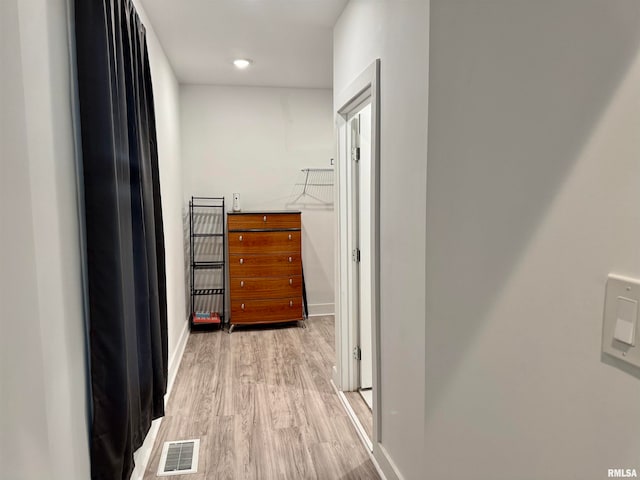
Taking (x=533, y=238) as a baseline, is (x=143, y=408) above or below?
below

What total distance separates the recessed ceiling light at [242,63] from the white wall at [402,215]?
177 centimetres

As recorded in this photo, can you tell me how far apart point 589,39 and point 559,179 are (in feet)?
0.93

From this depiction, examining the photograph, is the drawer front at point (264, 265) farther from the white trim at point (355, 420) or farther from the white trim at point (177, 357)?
the white trim at point (355, 420)

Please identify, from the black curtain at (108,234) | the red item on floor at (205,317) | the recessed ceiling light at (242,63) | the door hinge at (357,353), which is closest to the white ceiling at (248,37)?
the recessed ceiling light at (242,63)

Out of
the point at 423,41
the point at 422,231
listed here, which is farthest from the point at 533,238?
the point at 423,41

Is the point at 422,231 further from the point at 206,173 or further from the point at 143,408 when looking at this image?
the point at 206,173

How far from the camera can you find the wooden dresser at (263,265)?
4.31m

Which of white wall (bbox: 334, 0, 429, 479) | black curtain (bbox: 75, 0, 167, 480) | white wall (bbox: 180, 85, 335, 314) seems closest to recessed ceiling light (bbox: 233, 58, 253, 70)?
white wall (bbox: 180, 85, 335, 314)

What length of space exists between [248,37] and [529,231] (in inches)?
111

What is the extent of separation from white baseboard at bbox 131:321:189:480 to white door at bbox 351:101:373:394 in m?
1.37

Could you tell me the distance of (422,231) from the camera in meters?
1.56

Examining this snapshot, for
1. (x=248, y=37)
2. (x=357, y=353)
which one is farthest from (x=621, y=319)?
(x=248, y=37)

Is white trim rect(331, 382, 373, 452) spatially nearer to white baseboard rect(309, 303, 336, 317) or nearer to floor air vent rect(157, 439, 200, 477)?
floor air vent rect(157, 439, 200, 477)

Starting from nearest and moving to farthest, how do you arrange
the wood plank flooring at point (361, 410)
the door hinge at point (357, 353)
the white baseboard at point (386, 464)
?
the white baseboard at point (386, 464), the wood plank flooring at point (361, 410), the door hinge at point (357, 353)
